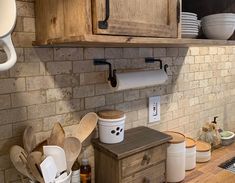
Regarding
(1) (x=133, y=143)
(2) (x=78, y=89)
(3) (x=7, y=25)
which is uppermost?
(3) (x=7, y=25)

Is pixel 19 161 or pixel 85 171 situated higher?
pixel 19 161

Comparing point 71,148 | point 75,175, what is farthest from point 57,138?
point 75,175

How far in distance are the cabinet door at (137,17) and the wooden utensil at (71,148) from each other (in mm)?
404

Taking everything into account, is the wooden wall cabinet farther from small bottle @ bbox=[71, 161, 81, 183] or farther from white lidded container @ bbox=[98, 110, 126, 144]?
small bottle @ bbox=[71, 161, 81, 183]

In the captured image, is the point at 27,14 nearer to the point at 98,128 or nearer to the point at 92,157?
the point at 98,128

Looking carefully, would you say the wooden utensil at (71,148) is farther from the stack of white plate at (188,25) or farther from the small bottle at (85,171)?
the stack of white plate at (188,25)

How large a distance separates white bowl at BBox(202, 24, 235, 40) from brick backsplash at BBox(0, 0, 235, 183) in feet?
0.90

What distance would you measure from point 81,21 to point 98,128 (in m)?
0.53

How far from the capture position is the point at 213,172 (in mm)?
1312

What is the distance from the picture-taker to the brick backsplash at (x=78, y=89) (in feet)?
2.88

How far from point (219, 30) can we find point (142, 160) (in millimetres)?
698

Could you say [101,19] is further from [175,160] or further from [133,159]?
[175,160]

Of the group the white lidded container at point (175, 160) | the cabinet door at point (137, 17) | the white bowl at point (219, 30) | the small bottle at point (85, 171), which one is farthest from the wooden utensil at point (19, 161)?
the white bowl at point (219, 30)

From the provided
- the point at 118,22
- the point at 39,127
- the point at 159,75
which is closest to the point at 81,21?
the point at 118,22
